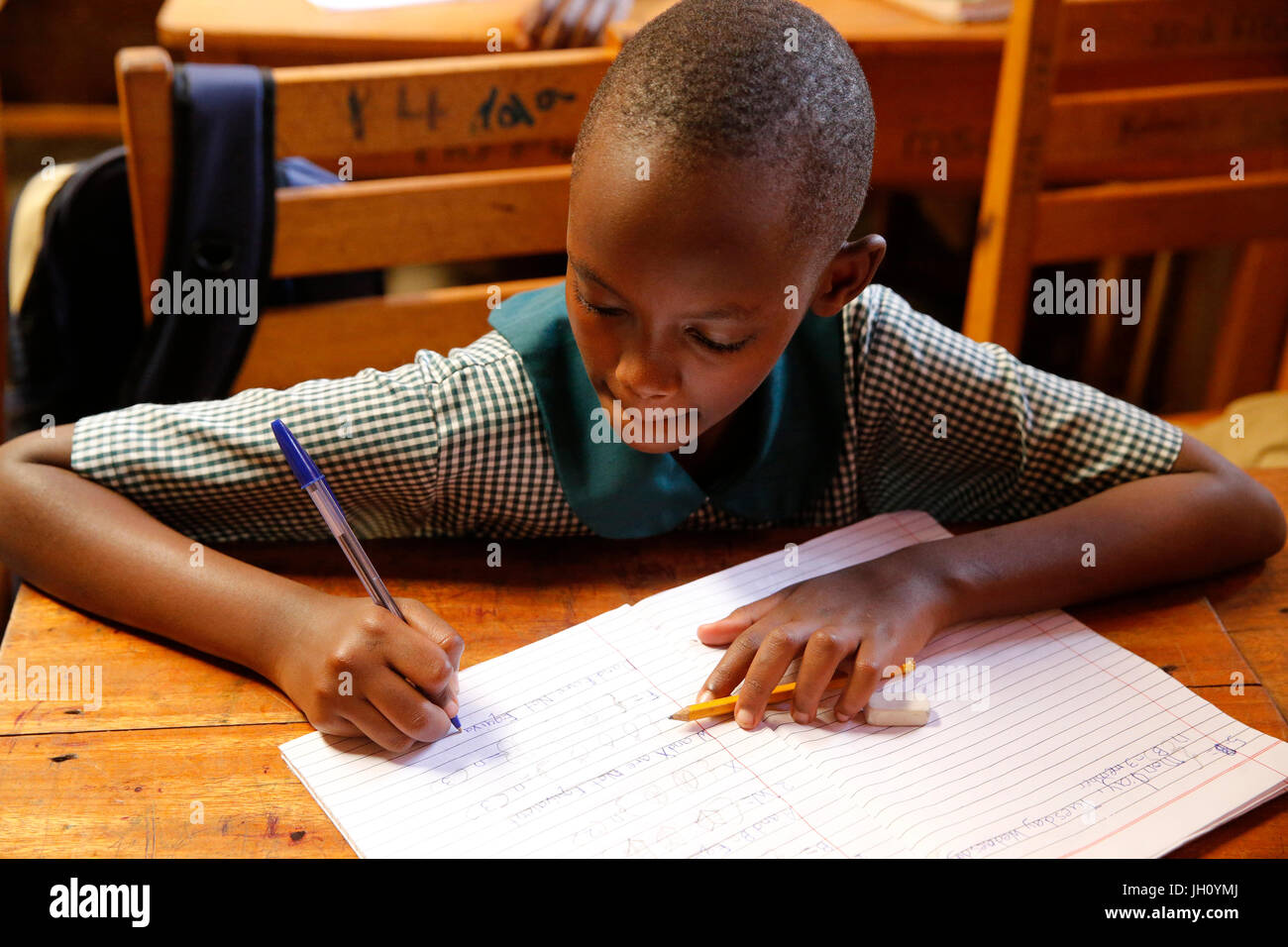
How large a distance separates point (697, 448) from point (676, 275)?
322 millimetres

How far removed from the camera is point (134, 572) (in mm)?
870

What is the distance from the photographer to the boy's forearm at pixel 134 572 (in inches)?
33.0

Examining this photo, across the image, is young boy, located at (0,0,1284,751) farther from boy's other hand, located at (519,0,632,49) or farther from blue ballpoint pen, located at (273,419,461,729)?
boy's other hand, located at (519,0,632,49)

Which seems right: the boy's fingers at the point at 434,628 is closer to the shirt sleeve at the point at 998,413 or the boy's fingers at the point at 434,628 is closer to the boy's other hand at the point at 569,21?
the shirt sleeve at the point at 998,413

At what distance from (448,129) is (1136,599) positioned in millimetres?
867

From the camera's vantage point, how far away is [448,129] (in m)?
1.34

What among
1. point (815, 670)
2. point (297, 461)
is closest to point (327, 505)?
point (297, 461)

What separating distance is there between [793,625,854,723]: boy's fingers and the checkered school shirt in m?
0.24

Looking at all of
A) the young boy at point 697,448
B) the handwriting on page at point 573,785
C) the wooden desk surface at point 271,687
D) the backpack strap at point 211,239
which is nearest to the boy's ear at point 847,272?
the young boy at point 697,448

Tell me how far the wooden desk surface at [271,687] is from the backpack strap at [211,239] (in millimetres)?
503

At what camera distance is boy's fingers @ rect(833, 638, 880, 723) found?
0.81 meters

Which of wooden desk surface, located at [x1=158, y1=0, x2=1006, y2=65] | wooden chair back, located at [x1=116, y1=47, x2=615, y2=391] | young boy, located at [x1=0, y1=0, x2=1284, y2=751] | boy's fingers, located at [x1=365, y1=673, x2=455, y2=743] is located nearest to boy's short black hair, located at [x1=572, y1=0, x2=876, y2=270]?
young boy, located at [x1=0, y1=0, x2=1284, y2=751]

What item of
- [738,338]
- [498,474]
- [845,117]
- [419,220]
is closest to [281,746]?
[498,474]

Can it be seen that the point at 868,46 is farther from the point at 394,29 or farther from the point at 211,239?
the point at 211,239
